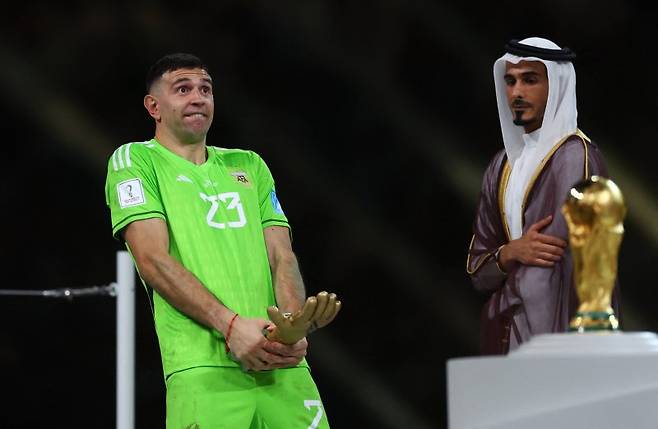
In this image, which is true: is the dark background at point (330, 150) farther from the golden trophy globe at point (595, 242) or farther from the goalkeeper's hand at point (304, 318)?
the golden trophy globe at point (595, 242)

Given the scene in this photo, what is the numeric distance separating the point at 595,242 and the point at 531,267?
883 millimetres

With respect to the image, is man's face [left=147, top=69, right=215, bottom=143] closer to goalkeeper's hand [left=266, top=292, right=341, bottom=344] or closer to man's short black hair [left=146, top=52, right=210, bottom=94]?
man's short black hair [left=146, top=52, right=210, bottom=94]

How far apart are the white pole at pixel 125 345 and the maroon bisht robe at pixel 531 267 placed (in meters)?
1.05

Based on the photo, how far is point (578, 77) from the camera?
12.0 feet

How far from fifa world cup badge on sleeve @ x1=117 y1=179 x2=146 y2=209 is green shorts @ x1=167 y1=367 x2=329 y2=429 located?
1.02ft

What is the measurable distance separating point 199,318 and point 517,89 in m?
0.69

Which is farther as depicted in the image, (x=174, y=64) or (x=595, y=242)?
(x=174, y=64)

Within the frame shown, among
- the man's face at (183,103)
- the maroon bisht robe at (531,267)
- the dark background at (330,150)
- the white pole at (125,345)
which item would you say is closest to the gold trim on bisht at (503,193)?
the maroon bisht robe at (531,267)

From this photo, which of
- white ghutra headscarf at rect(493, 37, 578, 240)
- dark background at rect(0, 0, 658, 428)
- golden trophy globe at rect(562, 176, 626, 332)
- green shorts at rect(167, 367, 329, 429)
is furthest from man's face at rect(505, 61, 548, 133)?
dark background at rect(0, 0, 658, 428)

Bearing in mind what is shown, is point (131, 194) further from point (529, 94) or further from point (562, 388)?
point (562, 388)

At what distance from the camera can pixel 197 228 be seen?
7.63ft

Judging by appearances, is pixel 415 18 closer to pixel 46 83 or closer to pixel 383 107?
pixel 383 107

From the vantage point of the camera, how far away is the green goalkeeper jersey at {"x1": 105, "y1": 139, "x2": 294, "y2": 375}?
227 centimetres

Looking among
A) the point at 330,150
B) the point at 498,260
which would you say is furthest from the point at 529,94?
the point at 330,150
